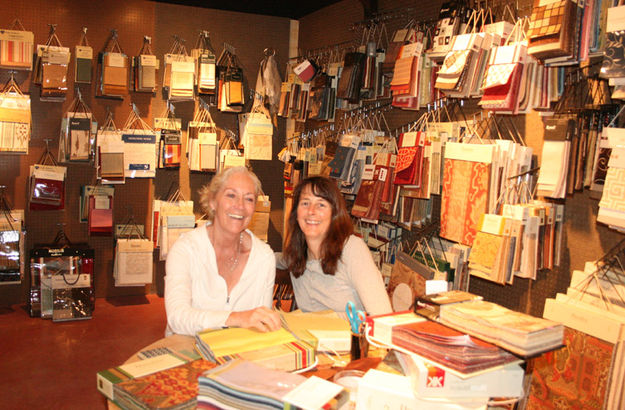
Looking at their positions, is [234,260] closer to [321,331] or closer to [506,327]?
[321,331]

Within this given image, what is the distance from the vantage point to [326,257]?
2643mm

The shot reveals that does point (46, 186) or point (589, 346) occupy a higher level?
point (46, 186)

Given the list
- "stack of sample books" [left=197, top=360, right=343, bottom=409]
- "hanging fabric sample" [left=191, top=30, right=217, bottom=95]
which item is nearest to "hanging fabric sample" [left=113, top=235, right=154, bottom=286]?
"hanging fabric sample" [left=191, top=30, right=217, bottom=95]

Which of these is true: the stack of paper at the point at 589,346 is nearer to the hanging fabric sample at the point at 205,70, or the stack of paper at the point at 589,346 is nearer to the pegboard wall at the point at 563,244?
the pegboard wall at the point at 563,244

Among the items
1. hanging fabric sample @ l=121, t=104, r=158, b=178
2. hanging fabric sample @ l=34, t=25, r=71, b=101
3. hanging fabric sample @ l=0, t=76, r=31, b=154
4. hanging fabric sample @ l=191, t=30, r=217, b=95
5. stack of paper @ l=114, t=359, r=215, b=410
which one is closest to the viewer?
stack of paper @ l=114, t=359, r=215, b=410

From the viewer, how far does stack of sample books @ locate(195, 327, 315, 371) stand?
1596 millimetres

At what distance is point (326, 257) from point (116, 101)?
346 cm

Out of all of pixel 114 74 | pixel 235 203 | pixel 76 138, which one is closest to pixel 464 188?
pixel 235 203

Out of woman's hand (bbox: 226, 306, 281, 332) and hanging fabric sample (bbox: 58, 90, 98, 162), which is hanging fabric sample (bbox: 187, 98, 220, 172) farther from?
woman's hand (bbox: 226, 306, 281, 332)

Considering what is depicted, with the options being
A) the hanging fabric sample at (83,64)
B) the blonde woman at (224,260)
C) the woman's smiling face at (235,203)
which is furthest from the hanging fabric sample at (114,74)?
the woman's smiling face at (235,203)

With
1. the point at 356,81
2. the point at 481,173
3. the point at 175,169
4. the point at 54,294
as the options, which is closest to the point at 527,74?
the point at 481,173

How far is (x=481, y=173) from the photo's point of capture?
2822mm

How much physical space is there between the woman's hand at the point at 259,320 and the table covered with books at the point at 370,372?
11 centimetres

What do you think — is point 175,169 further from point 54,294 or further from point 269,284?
point 269,284
